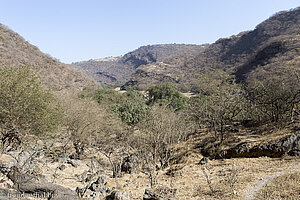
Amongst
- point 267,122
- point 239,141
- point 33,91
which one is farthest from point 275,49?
point 33,91

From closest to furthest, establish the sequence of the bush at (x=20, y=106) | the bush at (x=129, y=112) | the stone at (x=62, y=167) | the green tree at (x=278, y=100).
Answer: the bush at (x=20, y=106) → the stone at (x=62, y=167) → the green tree at (x=278, y=100) → the bush at (x=129, y=112)

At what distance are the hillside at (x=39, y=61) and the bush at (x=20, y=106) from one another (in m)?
34.0

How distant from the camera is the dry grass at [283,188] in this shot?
6.44 m

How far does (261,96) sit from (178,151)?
8417mm

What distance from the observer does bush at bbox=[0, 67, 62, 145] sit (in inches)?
393

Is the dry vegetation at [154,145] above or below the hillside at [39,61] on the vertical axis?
below

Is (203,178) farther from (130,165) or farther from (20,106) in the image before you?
(20,106)

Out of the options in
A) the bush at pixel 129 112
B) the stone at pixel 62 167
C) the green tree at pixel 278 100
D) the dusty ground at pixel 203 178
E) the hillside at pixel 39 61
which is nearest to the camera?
the dusty ground at pixel 203 178

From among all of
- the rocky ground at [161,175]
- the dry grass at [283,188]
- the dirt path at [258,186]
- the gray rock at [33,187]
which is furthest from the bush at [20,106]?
the dry grass at [283,188]

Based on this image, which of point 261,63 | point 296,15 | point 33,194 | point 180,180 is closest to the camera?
point 33,194

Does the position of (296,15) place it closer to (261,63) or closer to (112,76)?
(261,63)

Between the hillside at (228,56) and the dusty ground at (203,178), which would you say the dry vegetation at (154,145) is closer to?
the dusty ground at (203,178)

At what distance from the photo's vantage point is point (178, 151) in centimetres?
1551

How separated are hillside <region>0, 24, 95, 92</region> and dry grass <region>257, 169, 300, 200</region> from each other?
141ft
